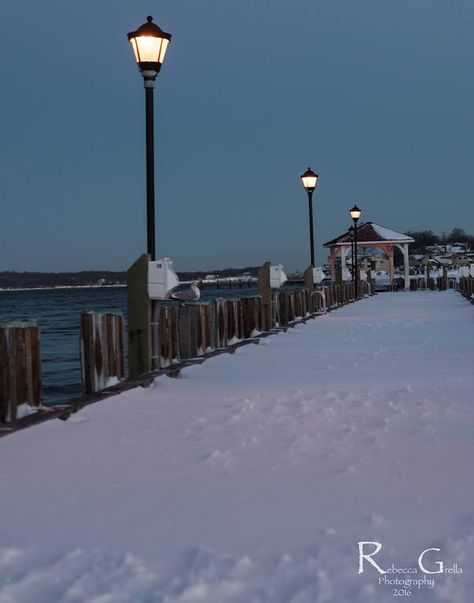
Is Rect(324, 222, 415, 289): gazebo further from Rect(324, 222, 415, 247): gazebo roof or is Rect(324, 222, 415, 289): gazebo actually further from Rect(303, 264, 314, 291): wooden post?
Rect(303, 264, 314, 291): wooden post

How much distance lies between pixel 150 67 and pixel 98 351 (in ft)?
11.5

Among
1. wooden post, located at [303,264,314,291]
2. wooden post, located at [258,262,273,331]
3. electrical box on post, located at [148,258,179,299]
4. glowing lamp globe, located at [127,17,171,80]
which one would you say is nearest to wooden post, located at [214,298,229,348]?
wooden post, located at [258,262,273,331]

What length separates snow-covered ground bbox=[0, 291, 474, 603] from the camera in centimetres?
318

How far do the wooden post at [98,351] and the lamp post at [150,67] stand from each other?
62.9 inches

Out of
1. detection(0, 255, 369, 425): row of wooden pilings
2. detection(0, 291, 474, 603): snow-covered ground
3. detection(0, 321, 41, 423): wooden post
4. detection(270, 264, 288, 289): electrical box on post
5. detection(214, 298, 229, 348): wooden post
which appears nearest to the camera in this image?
detection(0, 291, 474, 603): snow-covered ground

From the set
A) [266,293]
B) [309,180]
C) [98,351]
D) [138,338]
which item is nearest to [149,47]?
[138,338]

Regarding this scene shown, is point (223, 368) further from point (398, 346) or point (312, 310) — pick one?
point (312, 310)

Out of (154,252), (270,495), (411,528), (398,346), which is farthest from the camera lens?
(398,346)

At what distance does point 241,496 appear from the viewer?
429cm

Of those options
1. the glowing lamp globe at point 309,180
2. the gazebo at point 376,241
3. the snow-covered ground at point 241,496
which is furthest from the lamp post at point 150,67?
the gazebo at point 376,241

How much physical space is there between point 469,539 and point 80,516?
1.63m

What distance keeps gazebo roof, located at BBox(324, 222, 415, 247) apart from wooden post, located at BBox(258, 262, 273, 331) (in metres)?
39.4

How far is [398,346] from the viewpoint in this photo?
504 inches

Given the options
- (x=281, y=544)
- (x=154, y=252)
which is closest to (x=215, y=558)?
(x=281, y=544)
